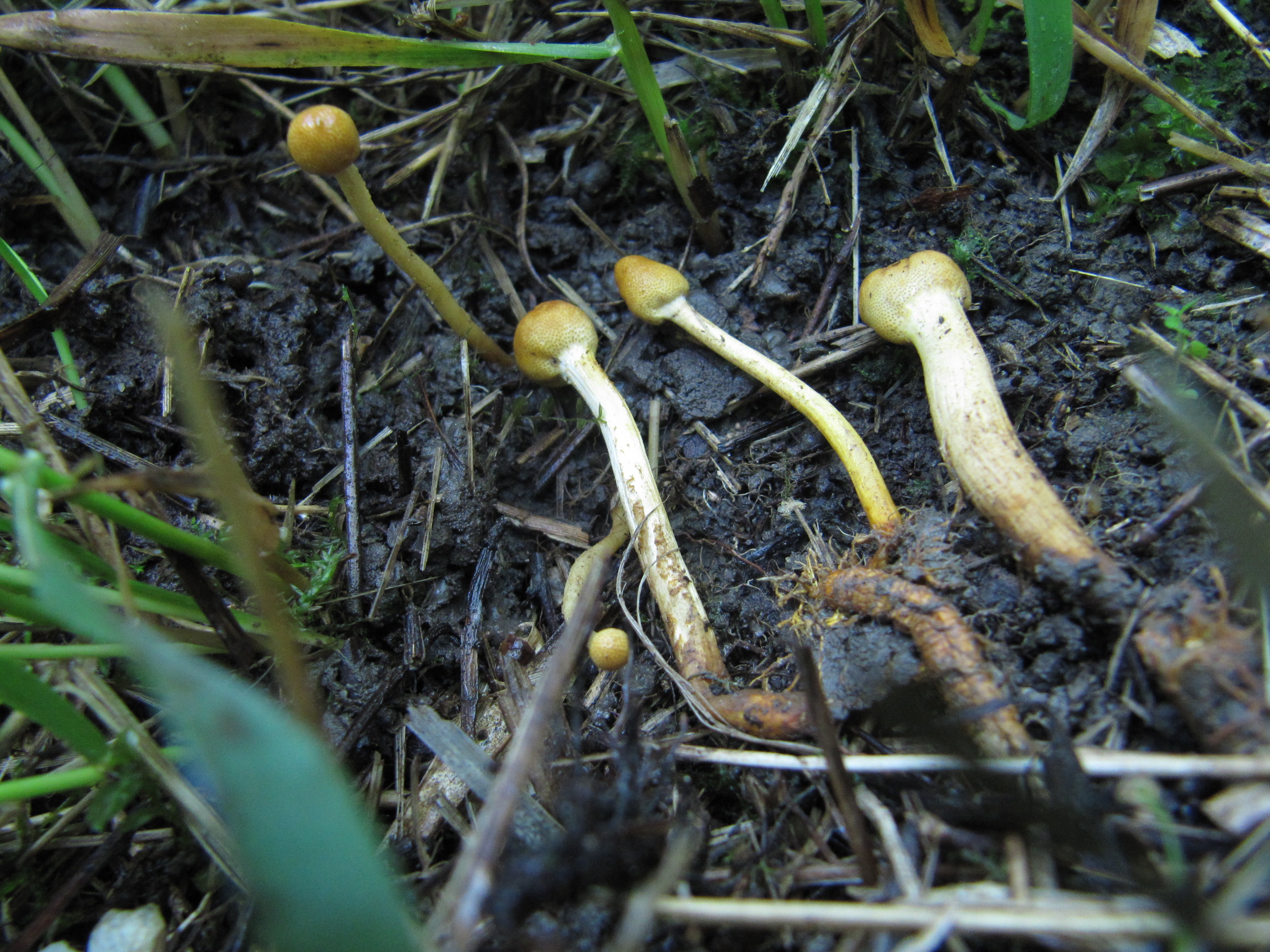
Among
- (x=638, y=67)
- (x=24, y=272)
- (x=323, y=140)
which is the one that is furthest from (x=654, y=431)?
(x=24, y=272)

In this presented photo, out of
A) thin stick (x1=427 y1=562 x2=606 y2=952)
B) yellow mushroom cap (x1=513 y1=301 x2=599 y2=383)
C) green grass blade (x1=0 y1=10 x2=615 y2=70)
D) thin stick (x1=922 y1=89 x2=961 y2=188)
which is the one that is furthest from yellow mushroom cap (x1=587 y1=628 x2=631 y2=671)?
thin stick (x1=922 y1=89 x2=961 y2=188)

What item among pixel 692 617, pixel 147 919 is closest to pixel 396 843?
pixel 147 919

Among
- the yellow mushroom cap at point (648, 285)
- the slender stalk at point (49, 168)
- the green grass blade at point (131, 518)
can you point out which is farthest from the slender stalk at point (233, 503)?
the slender stalk at point (49, 168)

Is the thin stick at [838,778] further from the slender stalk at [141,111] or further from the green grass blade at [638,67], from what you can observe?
the slender stalk at [141,111]

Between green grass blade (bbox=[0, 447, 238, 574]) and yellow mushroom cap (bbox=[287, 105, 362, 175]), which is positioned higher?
yellow mushroom cap (bbox=[287, 105, 362, 175])

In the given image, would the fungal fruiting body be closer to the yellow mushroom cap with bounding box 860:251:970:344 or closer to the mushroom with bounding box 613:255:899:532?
the mushroom with bounding box 613:255:899:532

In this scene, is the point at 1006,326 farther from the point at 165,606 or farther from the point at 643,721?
the point at 165,606

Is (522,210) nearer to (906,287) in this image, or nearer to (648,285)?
(648,285)
